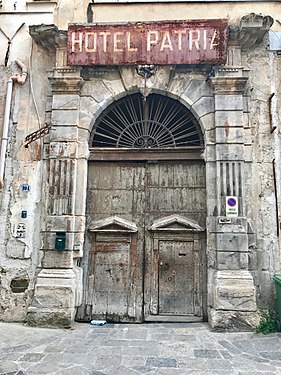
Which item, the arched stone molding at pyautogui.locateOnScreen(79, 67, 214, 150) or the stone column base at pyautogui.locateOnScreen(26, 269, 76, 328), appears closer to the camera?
the stone column base at pyautogui.locateOnScreen(26, 269, 76, 328)

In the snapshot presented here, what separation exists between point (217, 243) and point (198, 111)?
7.66ft

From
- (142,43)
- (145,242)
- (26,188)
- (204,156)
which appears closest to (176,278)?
(145,242)

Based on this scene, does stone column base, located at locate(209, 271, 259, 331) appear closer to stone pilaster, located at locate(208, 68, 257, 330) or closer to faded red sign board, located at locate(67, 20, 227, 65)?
stone pilaster, located at locate(208, 68, 257, 330)

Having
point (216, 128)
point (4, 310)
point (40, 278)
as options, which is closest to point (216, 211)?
point (216, 128)

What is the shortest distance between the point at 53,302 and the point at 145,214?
7.00 ft

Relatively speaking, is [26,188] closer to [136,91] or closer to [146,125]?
[146,125]

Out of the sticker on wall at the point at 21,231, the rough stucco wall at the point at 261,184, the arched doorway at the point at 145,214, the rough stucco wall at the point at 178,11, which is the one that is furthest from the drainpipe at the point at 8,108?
the rough stucco wall at the point at 261,184

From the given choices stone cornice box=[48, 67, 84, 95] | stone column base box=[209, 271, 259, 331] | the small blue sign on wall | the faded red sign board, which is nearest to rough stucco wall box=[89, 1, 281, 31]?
the faded red sign board

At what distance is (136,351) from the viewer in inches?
174

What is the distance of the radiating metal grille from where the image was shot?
635cm

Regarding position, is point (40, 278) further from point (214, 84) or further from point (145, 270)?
point (214, 84)

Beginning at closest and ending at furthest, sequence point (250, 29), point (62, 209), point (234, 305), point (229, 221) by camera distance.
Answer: point (234, 305), point (229, 221), point (62, 209), point (250, 29)

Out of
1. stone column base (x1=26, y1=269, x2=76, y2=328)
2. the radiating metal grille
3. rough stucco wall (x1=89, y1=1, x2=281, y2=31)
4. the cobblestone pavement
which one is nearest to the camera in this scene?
the cobblestone pavement

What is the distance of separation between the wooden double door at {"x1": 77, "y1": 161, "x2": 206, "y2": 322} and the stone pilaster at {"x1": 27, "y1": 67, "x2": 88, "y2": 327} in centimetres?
34
